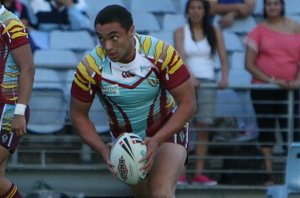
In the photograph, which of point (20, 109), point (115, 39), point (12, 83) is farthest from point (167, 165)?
point (12, 83)

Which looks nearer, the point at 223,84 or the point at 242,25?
the point at 223,84

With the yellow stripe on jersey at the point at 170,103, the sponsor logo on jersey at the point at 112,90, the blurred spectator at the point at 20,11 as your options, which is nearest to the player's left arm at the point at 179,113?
the yellow stripe on jersey at the point at 170,103

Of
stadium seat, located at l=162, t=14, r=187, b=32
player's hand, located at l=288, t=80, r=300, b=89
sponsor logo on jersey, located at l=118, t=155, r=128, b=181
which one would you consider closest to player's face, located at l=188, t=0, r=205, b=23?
stadium seat, located at l=162, t=14, r=187, b=32

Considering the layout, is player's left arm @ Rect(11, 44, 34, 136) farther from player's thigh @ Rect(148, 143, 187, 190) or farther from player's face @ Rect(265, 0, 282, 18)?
player's face @ Rect(265, 0, 282, 18)

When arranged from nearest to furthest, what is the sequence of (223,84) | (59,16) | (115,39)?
(115,39) → (223,84) → (59,16)

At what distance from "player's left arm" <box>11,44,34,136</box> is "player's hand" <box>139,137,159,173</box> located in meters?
0.85

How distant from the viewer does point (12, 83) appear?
22.6 feet

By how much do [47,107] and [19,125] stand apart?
2503 mm

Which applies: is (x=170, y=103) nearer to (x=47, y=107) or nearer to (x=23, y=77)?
(x=23, y=77)

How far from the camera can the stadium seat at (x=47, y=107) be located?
9.12 meters

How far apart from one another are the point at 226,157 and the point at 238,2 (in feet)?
5.89

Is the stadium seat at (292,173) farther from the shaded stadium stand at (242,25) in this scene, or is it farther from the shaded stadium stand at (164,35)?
the shaded stadium stand at (242,25)

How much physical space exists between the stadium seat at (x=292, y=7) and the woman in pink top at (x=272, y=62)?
1017 millimetres

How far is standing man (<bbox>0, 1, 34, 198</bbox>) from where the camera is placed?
6.75m
